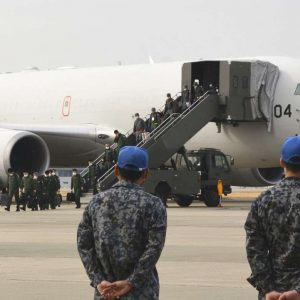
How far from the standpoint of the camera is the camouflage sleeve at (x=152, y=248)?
18.5ft

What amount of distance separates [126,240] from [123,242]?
0.02 m

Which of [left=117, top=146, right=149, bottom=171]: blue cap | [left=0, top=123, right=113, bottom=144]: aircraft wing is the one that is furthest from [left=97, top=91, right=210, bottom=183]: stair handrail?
[left=117, top=146, right=149, bottom=171]: blue cap

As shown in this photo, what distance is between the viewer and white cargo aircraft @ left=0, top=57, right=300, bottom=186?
2941cm

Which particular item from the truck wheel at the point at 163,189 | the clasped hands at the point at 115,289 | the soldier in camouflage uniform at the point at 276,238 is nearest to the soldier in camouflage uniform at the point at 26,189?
the truck wheel at the point at 163,189

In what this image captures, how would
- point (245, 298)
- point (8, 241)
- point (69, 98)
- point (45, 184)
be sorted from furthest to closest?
point (69, 98), point (45, 184), point (8, 241), point (245, 298)

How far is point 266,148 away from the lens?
96.5 ft

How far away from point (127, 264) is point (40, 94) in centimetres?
2974

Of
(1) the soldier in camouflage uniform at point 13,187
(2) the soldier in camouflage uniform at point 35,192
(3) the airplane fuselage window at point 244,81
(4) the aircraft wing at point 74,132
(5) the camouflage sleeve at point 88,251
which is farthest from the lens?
(4) the aircraft wing at point 74,132

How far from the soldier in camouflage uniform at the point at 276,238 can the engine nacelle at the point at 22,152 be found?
79.1 feet

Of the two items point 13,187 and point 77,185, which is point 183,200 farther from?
point 13,187

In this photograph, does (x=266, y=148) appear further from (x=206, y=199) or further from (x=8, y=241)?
(x=8, y=241)

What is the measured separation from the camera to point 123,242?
18.9ft

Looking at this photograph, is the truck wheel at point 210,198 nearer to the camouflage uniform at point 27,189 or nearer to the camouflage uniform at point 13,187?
the camouflage uniform at point 27,189

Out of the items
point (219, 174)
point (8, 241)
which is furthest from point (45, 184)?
point (8, 241)
